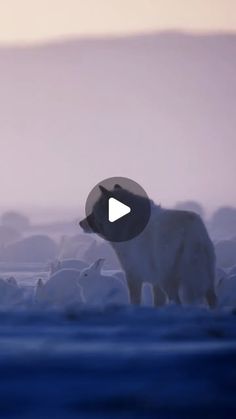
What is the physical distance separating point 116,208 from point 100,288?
214 millimetres

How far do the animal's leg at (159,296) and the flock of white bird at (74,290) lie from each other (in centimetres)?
2

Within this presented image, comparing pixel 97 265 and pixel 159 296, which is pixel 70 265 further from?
pixel 159 296

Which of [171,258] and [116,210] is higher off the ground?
[116,210]

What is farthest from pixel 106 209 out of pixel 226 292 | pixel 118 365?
pixel 118 365

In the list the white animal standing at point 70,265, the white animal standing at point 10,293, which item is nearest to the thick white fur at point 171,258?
the white animal standing at point 70,265

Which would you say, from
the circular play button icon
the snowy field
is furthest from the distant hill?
the snowy field

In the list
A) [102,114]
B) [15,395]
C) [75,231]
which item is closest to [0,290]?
[75,231]

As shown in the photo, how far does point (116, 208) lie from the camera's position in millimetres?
2096

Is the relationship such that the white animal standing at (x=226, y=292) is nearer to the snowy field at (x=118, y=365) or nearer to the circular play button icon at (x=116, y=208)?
the snowy field at (x=118, y=365)

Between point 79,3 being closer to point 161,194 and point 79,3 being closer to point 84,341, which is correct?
point 161,194

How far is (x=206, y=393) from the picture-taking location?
1.39 meters

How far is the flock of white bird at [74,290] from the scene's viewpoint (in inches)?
80.4

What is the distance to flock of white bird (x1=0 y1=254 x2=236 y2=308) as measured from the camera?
2.04m

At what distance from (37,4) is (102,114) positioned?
347 millimetres
